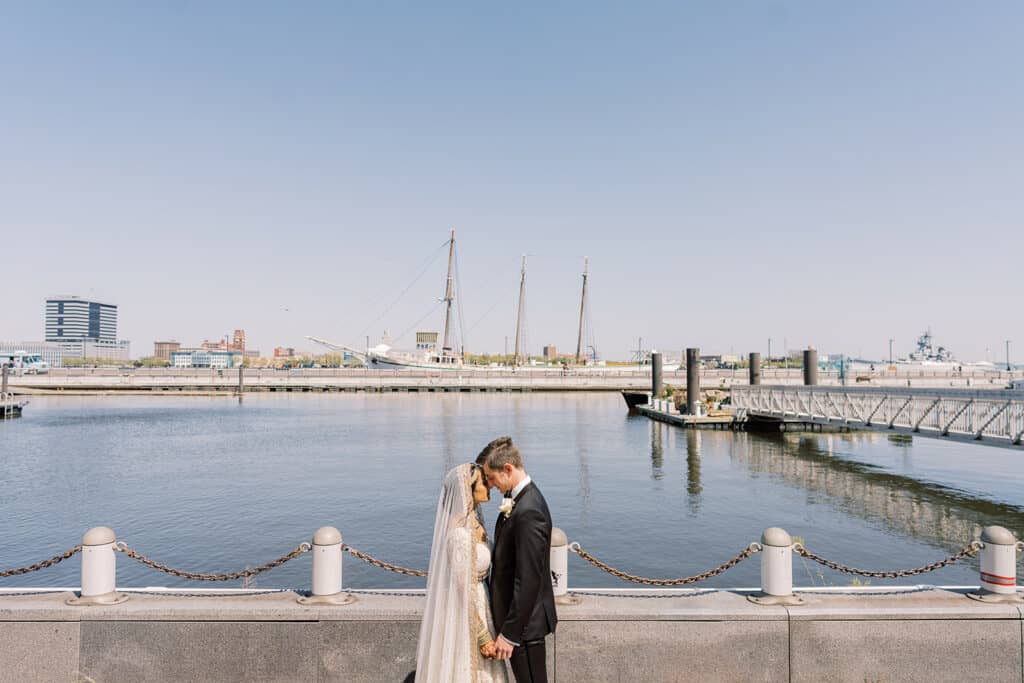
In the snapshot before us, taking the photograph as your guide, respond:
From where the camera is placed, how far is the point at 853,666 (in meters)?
6.13

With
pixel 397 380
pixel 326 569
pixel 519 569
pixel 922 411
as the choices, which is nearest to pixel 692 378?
pixel 922 411

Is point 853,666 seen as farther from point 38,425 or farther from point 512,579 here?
point 38,425

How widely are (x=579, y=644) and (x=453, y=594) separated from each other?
8.59 feet

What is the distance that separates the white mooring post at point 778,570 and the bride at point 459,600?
Result: 3.61 meters

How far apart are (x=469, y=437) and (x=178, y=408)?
4737 centimetres

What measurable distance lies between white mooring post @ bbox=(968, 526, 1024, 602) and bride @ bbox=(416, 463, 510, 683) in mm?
5539

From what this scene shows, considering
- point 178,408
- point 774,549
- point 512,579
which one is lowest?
point 178,408

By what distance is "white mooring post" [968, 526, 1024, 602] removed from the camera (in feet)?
21.0

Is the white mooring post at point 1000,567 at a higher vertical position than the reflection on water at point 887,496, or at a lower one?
higher

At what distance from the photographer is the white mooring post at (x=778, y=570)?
650 cm

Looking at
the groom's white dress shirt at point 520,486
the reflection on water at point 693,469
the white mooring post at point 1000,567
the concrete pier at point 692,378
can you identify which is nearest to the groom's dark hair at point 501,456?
the groom's white dress shirt at point 520,486

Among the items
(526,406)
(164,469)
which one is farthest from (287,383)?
(164,469)

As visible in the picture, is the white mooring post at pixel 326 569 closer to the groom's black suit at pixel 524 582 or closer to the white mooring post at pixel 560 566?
the white mooring post at pixel 560 566

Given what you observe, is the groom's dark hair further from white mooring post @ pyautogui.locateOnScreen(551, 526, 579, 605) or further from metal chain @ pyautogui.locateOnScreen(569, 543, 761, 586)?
metal chain @ pyautogui.locateOnScreen(569, 543, 761, 586)
